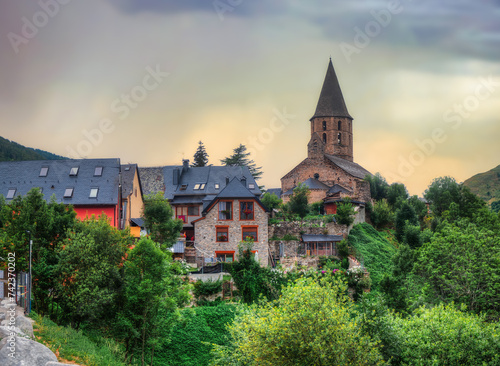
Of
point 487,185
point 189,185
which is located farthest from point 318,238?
point 487,185

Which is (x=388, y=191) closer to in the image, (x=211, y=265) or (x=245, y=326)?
(x=211, y=265)

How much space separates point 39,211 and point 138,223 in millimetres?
17793

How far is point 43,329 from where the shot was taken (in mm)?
18406

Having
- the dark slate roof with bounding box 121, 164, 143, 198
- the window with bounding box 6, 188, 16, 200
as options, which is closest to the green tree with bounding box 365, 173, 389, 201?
the dark slate roof with bounding box 121, 164, 143, 198

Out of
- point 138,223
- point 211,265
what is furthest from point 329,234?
point 138,223

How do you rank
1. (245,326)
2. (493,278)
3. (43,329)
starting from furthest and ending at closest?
(493,278) < (245,326) < (43,329)

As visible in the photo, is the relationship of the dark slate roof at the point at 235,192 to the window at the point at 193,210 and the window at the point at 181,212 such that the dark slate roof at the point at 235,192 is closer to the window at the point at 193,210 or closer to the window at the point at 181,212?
the window at the point at 193,210

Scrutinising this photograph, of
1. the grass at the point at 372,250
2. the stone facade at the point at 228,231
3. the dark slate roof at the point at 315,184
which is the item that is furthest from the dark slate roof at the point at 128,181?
the dark slate roof at the point at 315,184

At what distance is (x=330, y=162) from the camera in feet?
216

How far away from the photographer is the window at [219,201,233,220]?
1657 inches

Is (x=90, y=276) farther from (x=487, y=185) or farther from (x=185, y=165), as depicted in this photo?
(x=487, y=185)

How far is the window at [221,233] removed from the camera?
41.9 metres

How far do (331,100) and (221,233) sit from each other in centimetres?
4465

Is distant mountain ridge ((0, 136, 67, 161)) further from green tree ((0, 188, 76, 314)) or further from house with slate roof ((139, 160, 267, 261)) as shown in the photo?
green tree ((0, 188, 76, 314))
